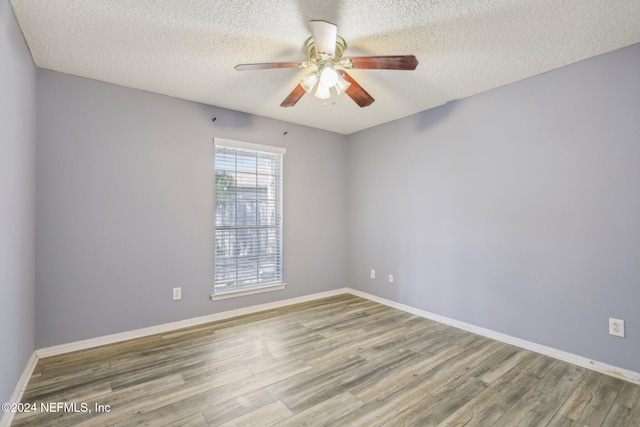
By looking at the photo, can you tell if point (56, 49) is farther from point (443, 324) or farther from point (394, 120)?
point (443, 324)

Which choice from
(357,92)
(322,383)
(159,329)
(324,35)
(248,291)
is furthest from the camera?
(248,291)

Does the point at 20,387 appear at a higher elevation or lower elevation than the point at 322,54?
lower

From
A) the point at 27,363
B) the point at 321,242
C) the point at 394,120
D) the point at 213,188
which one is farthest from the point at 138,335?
the point at 394,120

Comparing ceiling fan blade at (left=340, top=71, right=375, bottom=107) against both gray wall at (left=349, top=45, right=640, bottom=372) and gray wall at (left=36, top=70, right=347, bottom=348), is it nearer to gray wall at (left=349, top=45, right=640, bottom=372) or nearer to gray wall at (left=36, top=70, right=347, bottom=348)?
gray wall at (left=349, top=45, right=640, bottom=372)

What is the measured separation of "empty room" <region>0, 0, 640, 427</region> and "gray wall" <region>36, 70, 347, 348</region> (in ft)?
0.06

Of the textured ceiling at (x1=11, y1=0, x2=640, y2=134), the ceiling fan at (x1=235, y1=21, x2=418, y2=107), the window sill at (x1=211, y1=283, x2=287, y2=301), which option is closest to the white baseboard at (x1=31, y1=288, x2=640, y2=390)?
the window sill at (x1=211, y1=283, x2=287, y2=301)

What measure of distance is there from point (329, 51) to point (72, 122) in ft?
7.96

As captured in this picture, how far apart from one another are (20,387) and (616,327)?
14.2ft

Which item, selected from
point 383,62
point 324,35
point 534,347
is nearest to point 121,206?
point 324,35

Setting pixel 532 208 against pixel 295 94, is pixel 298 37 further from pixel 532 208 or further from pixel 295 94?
pixel 532 208

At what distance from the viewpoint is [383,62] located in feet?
6.50

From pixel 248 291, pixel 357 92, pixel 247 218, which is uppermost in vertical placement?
pixel 357 92

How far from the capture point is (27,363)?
2.23 meters

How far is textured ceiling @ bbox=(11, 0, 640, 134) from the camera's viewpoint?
1843mm
